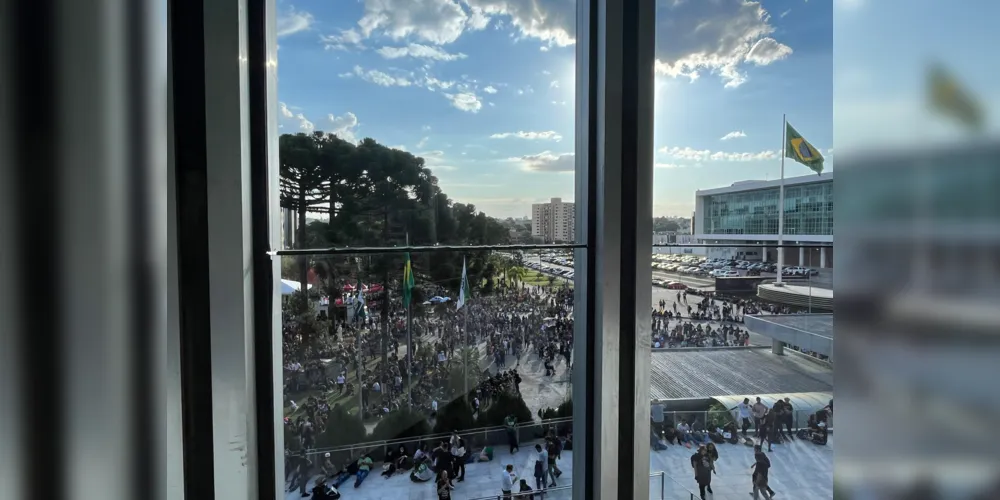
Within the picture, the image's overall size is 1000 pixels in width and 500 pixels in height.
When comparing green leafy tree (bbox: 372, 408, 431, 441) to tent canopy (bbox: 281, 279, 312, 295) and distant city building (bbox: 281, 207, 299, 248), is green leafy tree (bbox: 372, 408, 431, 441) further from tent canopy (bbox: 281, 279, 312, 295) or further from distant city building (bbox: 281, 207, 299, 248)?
distant city building (bbox: 281, 207, 299, 248)

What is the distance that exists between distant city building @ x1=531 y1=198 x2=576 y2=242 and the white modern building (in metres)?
0.51

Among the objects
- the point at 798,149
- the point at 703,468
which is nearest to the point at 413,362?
the point at 703,468

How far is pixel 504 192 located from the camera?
5.50ft

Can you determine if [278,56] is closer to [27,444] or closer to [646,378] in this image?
[27,444]

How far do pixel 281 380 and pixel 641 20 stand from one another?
164cm

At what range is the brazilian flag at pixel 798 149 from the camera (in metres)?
1.72

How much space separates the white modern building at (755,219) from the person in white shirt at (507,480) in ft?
3.70

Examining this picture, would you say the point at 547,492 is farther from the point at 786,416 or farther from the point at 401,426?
the point at 786,416

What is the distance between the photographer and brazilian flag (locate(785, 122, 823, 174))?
1.72 metres

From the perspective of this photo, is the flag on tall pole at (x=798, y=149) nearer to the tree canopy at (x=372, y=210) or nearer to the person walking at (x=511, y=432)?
the tree canopy at (x=372, y=210)

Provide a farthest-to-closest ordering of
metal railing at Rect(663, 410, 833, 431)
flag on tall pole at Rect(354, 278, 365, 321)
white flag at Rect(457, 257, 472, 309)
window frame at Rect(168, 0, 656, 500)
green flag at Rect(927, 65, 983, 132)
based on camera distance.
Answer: metal railing at Rect(663, 410, 833, 431), white flag at Rect(457, 257, 472, 309), flag on tall pole at Rect(354, 278, 365, 321), window frame at Rect(168, 0, 656, 500), green flag at Rect(927, 65, 983, 132)

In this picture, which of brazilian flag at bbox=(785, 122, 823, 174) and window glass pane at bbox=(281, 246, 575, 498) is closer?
window glass pane at bbox=(281, 246, 575, 498)

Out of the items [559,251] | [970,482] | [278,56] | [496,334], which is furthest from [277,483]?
[970,482]

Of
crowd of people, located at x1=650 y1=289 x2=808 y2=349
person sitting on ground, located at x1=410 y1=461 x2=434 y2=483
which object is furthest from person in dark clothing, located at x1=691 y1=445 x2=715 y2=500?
person sitting on ground, located at x1=410 y1=461 x2=434 y2=483
